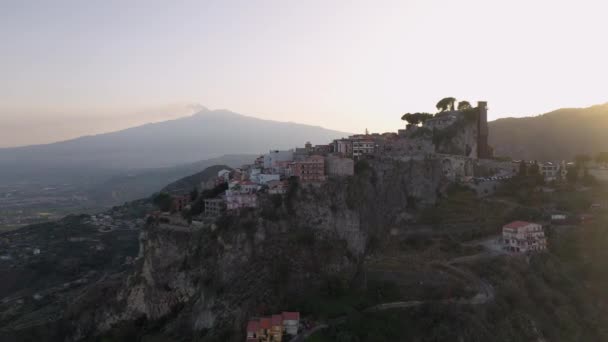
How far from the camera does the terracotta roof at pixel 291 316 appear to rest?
26.6 meters

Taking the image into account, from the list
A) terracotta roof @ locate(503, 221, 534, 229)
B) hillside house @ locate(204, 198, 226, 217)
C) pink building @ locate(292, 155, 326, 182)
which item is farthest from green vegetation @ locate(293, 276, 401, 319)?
terracotta roof @ locate(503, 221, 534, 229)

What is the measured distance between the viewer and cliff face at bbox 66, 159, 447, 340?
3081 cm

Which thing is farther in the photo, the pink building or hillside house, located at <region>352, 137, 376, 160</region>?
hillside house, located at <region>352, 137, 376, 160</region>

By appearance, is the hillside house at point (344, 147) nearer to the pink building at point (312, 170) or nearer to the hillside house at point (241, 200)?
the pink building at point (312, 170)

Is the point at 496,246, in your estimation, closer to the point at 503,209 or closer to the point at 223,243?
the point at 503,209

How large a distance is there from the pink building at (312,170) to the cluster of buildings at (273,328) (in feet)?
38.1

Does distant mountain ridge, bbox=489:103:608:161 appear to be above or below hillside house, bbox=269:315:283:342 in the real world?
above

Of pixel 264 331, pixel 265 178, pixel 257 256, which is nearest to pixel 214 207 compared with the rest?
pixel 265 178

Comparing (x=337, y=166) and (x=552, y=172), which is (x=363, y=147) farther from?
(x=552, y=172)

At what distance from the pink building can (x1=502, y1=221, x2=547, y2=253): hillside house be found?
13.9 m

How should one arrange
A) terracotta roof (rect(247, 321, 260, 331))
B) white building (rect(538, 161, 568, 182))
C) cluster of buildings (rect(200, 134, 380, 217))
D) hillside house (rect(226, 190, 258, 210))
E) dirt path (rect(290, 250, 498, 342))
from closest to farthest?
1. terracotta roof (rect(247, 321, 260, 331))
2. dirt path (rect(290, 250, 498, 342))
3. hillside house (rect(226, 190, 258, 210))
4. cluster of buildings (rect(200, 134, 380, 217))
5. white building (rect(538, 161, 568, 182))

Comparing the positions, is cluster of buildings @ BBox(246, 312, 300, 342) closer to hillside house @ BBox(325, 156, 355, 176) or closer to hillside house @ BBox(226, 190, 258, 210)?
hillside house @ BBox(226, 190, 258, 210)

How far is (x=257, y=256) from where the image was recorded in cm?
3169

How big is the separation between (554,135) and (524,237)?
228 ft
